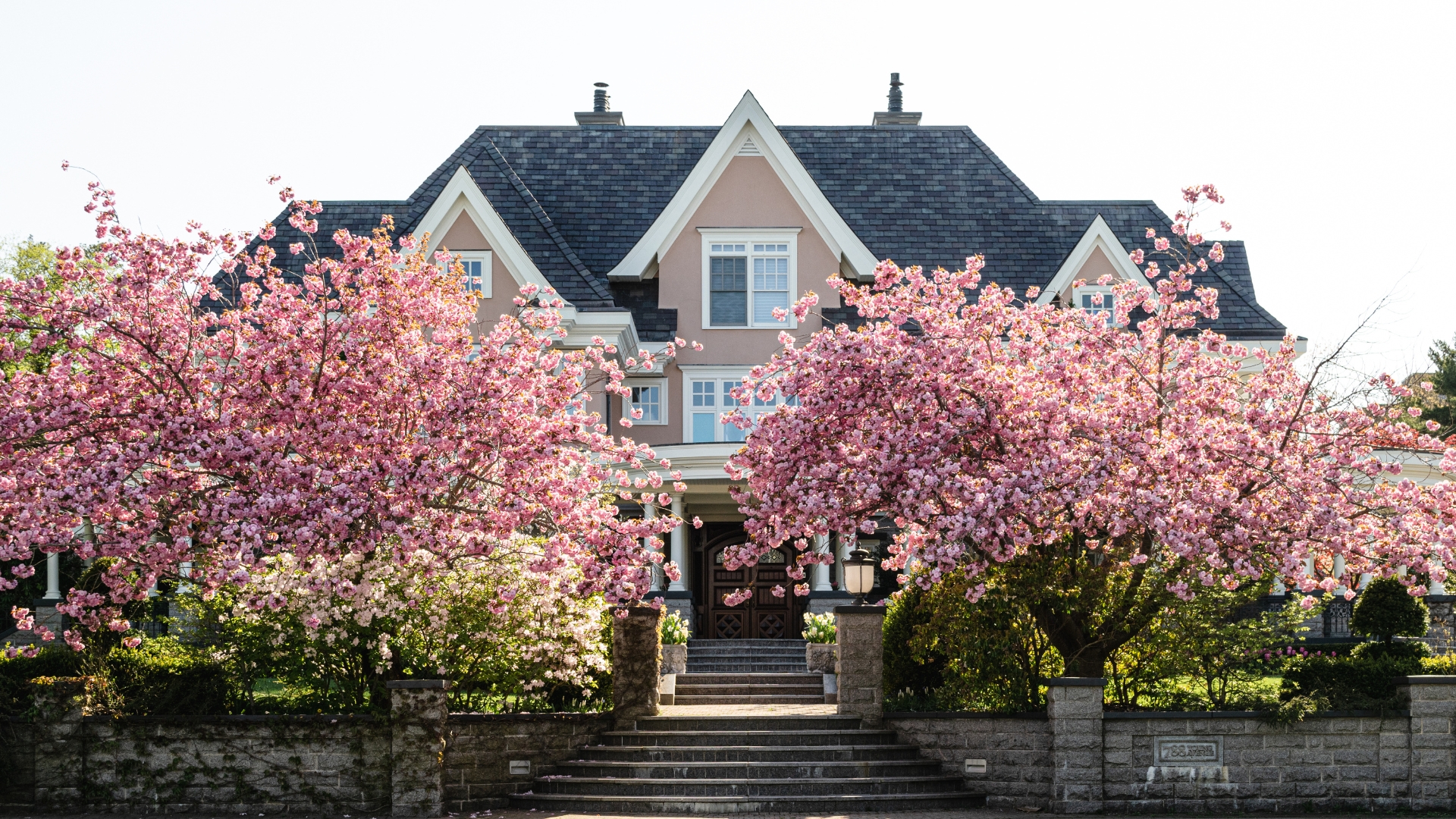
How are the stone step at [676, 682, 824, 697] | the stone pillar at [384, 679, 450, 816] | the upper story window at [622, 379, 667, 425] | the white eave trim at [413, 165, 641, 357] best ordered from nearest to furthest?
the stone pillar at [384, 679, 450, 816] → the stone step at [676, 682, 824, 697] → the white eave trim at [413, 165, 641, 357] → the upper story window at [622, 379, 667, 425]

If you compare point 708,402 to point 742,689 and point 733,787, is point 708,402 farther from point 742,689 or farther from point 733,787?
point 733,787

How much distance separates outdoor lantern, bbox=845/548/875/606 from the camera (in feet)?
52.7

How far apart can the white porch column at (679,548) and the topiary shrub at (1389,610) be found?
467 inches

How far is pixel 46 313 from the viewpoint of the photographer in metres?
12.5

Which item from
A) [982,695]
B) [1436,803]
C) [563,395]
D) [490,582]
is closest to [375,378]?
[563,395]

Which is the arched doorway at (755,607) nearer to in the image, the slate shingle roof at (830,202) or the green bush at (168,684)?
the slate shingle roof at (830,202)

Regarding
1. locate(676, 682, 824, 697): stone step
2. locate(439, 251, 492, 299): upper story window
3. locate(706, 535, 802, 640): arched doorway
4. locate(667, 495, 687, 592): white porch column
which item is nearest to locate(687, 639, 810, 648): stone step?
locate(667, 495, 687, 592): white porch column

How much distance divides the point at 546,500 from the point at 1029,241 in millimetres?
17039

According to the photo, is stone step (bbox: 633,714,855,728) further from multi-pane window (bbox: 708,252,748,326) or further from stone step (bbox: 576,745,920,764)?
multi-pane window (bbox: 708,252,748,326)

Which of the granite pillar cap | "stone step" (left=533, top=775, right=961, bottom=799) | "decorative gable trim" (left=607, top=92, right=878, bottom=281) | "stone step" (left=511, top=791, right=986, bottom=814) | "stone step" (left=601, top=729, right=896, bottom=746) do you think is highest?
"decorative gable trim" (left=607, top=92, right=878, bottom=281)

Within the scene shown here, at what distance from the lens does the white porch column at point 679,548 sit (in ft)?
76.4

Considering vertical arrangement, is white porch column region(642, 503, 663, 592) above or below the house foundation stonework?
above

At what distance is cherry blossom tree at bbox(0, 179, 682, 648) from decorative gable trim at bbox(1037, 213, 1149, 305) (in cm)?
1440

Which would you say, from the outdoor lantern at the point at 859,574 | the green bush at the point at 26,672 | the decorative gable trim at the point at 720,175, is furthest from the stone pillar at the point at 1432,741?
the decorative gable trim at the point at 720,175
